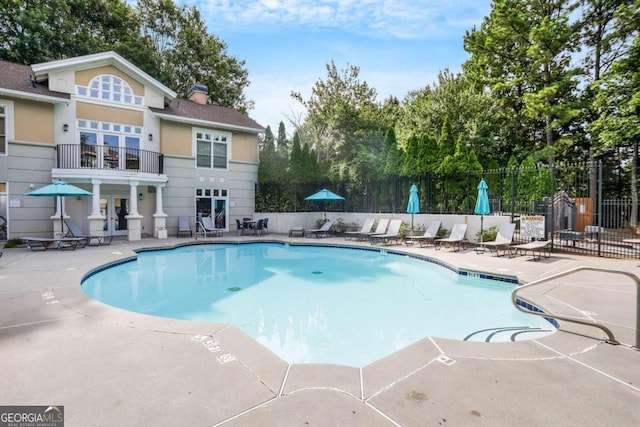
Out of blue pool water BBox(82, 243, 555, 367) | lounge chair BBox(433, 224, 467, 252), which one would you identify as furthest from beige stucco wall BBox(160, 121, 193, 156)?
lounge chair BBox(433, 224, 467, 252)

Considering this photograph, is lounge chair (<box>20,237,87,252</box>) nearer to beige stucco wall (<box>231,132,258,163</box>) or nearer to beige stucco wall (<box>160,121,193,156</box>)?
beige stucco wall (<box>160,121,193,156</box>)

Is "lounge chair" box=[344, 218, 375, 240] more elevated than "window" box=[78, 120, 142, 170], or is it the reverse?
"window" box=[78, 120, 142, 170]

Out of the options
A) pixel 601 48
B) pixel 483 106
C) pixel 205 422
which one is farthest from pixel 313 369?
pixel 601 48

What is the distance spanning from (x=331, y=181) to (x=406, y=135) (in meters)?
6.69

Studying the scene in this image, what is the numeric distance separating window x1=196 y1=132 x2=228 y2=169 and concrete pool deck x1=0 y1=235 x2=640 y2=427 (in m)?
13.0

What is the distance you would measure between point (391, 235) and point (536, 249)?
5027mm

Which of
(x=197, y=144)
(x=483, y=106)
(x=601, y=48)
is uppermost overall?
(x=601, y=48)

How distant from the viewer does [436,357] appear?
321 cm

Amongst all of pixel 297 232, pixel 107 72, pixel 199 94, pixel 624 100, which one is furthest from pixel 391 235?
pixel 199 94

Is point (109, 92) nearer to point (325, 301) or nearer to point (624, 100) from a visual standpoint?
point (325, 301)

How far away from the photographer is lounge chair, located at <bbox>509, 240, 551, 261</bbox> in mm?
9078

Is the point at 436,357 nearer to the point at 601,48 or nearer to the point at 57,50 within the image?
the point at 601,48

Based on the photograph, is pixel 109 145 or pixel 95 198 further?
pixel 109 145

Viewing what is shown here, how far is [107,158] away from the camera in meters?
13.7
